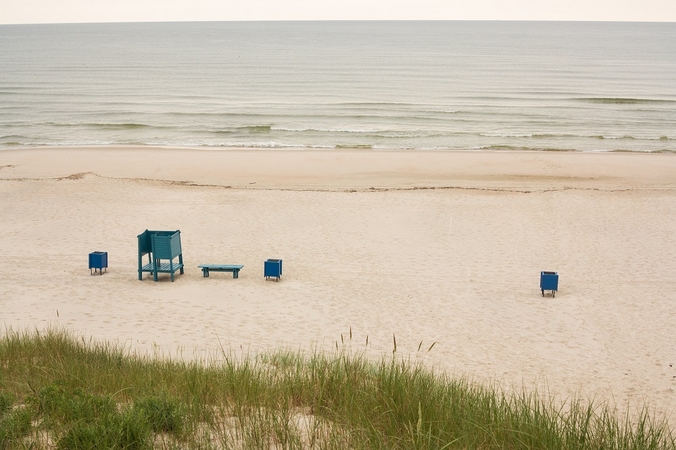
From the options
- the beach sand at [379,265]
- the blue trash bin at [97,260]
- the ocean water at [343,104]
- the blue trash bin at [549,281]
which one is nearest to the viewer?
the beach sand at [379,265]

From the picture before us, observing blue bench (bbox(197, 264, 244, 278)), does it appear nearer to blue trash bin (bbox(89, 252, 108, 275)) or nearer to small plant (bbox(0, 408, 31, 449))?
blue trash bin (bbox(89, 252, 108, 275))

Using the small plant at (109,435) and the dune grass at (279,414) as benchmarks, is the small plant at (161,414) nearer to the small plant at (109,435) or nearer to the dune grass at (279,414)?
Result: the dune grass at (279,414)

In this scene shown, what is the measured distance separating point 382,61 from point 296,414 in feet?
258

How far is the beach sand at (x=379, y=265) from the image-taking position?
10.1 metres

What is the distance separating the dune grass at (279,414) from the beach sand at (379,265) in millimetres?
1927

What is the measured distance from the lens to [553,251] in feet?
49.2

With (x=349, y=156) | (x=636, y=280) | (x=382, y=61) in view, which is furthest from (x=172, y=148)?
(x=382, y=61)

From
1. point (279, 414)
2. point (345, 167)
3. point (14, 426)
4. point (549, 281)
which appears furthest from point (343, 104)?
point (14, 426)

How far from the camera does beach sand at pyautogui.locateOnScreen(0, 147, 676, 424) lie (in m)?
10.1

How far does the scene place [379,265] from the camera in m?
14.0

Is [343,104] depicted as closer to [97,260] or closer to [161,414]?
[97,260]

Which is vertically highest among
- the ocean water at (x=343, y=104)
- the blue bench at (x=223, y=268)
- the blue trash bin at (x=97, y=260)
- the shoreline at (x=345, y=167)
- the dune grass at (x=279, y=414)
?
the ocean water at (x=343, y=104)

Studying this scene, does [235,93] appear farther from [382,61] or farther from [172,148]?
[382,61]

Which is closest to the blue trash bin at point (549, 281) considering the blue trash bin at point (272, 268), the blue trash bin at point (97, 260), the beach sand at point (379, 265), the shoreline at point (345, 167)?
the beach sand at point (379, 265)
